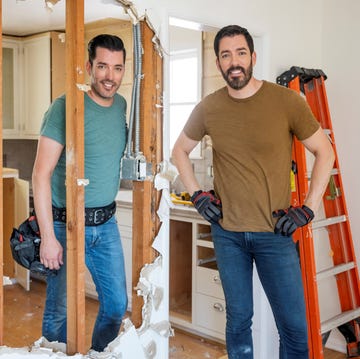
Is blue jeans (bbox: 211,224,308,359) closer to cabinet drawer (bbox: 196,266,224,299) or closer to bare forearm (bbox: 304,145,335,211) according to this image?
bare forearm (bbox: 304,145,335,211)

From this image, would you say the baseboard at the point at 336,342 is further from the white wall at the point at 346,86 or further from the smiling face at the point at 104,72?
the smiling face at the point at 104,72

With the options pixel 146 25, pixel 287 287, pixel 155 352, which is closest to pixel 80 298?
pixel 155 352

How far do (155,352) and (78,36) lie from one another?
4.69 ft

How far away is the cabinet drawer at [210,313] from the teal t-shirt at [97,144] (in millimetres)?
1387

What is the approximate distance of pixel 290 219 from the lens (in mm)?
2143

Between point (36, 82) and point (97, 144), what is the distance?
38 cm

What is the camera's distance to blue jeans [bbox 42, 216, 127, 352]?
2119 millimetres

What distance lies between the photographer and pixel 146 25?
7.38 feet

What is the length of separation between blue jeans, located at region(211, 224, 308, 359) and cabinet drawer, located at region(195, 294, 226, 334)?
0.99m

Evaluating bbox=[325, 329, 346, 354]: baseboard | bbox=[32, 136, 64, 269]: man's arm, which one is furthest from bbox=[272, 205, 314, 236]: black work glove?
bbox=[325, 329, 346, 354]: baseboard

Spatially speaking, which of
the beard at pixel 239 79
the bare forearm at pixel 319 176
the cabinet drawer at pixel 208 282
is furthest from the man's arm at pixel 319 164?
the cabinet drawer at pixel 208 282

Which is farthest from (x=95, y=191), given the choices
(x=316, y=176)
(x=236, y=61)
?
(x=316, y=176)

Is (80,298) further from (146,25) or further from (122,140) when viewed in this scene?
(146,25)

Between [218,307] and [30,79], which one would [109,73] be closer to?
[30,79]
